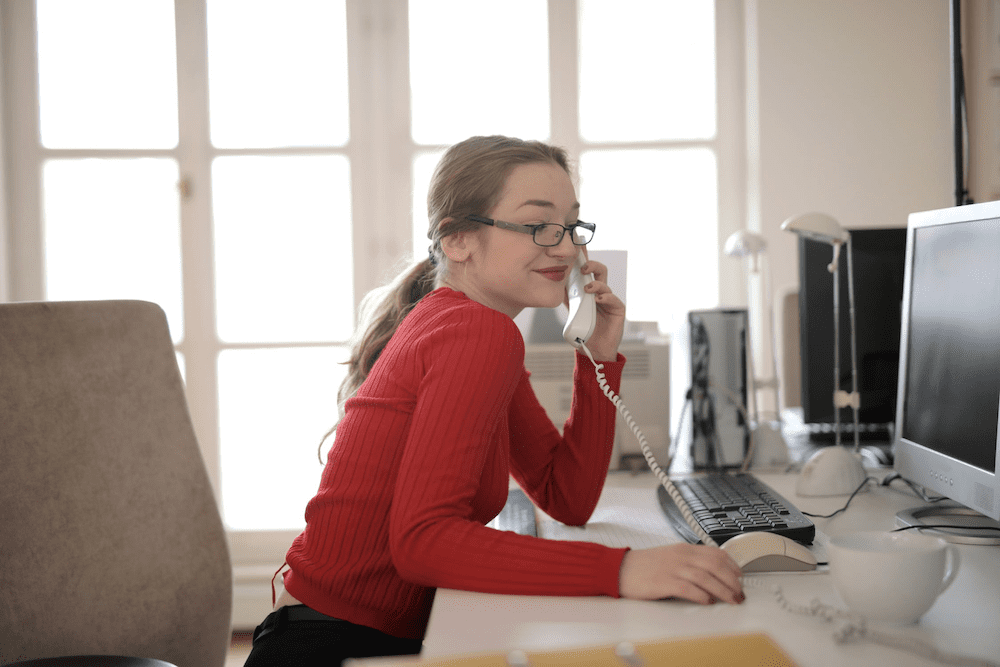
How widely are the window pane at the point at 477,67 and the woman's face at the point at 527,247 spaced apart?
6.39ft

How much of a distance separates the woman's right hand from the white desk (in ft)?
0.03

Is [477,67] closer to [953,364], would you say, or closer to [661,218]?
[661,218]

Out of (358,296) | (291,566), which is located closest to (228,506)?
(358,296)

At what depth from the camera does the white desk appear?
0.66 metres

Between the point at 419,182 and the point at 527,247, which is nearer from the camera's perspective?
the point at 527,247

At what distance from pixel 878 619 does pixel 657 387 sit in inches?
35.1

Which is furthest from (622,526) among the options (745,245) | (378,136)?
(378,136)

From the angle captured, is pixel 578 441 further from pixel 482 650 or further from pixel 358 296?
pixel 358 296

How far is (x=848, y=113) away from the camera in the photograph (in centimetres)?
279

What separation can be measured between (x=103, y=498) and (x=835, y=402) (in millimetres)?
1314

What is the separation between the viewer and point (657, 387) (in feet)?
5.19

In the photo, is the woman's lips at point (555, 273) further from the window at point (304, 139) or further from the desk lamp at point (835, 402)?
the window at point (304, 139)

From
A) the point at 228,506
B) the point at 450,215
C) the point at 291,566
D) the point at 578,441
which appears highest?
the point at 450,215

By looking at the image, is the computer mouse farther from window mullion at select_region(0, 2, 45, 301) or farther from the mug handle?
window mullion at select_region(0, 2, 45, 301)
